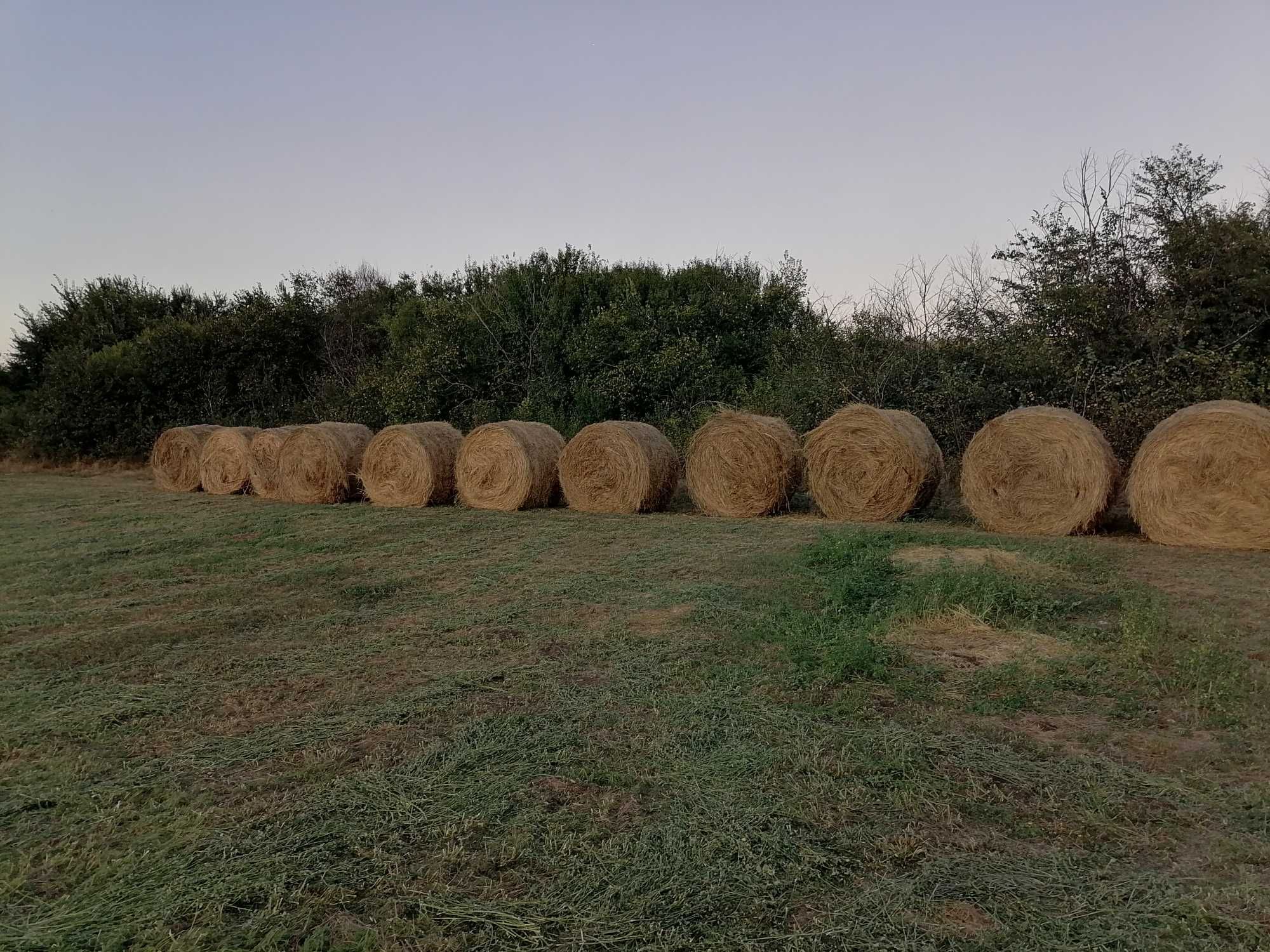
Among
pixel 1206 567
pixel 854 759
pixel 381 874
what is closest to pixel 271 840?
pixel 381 874

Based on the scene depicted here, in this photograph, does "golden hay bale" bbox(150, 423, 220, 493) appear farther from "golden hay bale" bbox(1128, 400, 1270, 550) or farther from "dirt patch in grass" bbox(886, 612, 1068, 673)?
"golden hay bale" bbox(1128, 400, 1270, 550)

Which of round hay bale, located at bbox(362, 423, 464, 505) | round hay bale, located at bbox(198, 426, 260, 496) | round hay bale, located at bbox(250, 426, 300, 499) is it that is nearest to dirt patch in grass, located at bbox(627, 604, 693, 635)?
round hay bale, located at bbox(362, 423, 464, 505)

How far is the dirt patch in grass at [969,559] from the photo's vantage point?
279 inches

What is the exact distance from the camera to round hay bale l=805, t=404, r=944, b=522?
10.8m

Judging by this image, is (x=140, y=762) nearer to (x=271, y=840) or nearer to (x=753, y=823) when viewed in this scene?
(x=271, y=840)

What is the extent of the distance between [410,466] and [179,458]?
20.0ft

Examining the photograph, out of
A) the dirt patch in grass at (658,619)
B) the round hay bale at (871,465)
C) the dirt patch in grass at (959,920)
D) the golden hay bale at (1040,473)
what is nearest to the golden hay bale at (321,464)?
the round hay bale at (871,465)

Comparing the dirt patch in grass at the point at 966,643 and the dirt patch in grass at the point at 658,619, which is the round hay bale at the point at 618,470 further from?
the dirt patch in grass at the point at 966,643

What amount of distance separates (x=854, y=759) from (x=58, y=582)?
22.9 ft

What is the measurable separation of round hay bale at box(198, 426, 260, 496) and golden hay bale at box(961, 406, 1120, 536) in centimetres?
1205

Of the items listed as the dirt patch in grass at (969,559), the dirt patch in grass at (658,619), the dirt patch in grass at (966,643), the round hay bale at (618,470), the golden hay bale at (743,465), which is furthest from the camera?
the round hay bale at (618,470)

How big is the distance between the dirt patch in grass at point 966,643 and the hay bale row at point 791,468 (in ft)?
15.1

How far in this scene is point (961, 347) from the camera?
14352mm

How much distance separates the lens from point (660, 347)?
65.6ft
